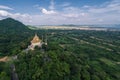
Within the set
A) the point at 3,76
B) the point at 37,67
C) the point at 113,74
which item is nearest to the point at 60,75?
the point at 37,67

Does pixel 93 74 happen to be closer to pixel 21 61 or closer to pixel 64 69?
pixel 64 69

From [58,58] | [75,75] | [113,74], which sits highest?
[58,58]

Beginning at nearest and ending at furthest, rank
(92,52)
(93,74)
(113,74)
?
1. (93,74)
2. (113,74)
3. (92,52)

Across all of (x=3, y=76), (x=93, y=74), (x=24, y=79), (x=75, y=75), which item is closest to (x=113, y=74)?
(x=93, y=74)

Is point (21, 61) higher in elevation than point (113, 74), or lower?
higher

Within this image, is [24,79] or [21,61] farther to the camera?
[21,61]

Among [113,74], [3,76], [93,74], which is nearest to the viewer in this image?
[3,76]

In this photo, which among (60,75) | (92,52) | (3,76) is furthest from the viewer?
(92,52)

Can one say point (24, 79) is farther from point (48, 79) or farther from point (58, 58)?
point (58, 58)

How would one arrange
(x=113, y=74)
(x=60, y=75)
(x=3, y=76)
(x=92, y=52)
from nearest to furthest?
(x=3, y=76) < (x=60, y=75) < (x=113, y=74) < (x=92, y=52)
